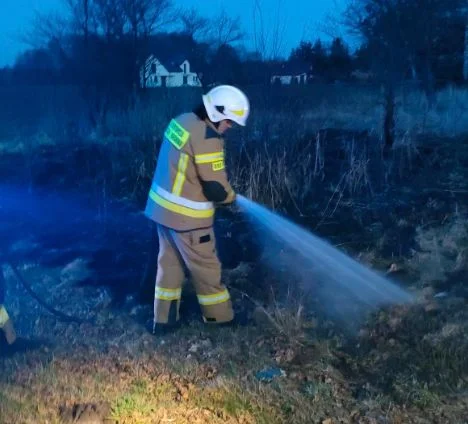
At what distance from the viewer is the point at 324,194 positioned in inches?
336

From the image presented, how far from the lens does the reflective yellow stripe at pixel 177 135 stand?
4645 millimetres

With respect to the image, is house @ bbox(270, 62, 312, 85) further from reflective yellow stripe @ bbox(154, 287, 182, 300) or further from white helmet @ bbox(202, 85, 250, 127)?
reflective yellow stripe @ bbox(154, 287, 182, 300)

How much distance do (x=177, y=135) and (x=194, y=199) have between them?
47 centimetres

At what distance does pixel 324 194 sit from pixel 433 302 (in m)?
3.31

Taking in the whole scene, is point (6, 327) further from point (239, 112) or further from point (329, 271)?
point (329, 271)

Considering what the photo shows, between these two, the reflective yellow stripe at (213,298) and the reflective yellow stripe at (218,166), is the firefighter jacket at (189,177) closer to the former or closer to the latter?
the reflective yellow stripe at (218,166)

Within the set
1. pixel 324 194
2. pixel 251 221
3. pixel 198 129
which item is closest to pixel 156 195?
pixel 198 129

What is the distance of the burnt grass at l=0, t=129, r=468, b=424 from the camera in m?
4.18

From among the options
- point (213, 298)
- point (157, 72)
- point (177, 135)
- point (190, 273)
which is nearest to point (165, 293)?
point (190, 273)

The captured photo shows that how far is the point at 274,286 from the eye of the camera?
6.04 metres

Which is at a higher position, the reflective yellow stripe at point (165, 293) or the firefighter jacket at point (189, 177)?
the firefighter jacket at point (189, 177)

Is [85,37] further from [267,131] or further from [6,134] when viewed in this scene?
[267,131]

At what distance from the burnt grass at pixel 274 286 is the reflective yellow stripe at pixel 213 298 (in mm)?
223

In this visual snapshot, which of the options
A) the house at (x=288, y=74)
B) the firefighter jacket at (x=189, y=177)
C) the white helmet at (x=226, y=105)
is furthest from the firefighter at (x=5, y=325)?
the house at (x=288, y=74)
